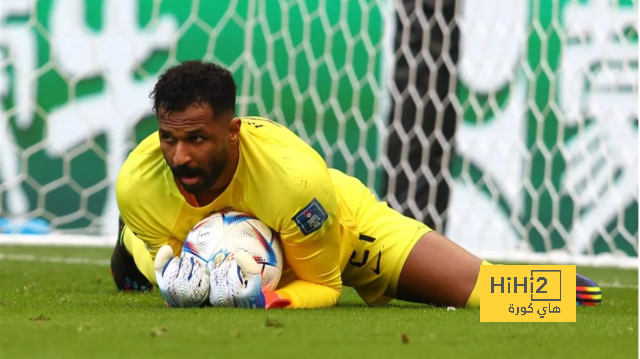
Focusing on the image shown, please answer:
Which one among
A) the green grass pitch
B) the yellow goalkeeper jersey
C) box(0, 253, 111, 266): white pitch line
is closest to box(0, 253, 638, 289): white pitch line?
box(0, 253, 111, 266): white pitch line

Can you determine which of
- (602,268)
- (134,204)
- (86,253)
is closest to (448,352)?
(134,204)

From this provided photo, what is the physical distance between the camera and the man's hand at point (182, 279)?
2830mm

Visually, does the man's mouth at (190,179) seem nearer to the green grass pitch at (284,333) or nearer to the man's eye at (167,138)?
the man's eye at (167,138)

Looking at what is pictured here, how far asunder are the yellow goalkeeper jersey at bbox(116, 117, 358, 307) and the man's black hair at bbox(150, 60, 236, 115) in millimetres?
210

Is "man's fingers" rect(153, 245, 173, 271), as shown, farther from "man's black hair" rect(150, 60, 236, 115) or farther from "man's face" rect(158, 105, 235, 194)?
"man's black hair" rect(150, 60, 236, 115)

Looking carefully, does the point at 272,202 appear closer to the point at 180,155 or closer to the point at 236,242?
the point at 236,242

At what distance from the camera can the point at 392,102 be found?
5.98m

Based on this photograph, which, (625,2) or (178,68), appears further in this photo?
(625,2)

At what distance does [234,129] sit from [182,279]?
401 millimetres

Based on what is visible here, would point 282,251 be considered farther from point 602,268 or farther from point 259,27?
point 259,27

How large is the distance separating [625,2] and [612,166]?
850 mm

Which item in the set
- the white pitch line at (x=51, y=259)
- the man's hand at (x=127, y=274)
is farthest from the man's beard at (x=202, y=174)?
the white pitch line at (x=51, y=259)

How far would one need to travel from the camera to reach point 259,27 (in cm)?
626

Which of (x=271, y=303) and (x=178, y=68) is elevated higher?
(x=178, y=68)
